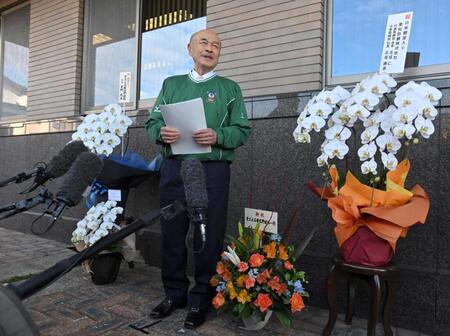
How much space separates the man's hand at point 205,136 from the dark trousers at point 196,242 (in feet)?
0.75

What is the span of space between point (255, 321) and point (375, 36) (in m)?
2.68

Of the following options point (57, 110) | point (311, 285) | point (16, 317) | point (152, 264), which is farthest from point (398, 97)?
point (57, 110)

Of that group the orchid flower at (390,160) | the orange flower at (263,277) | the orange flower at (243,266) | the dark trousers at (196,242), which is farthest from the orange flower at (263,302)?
the orchid flower at (390,160)

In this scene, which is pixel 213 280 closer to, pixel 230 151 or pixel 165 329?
pixel 165 329

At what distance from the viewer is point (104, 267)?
3.82m

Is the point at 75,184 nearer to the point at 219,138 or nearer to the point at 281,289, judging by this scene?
the point at 219,138

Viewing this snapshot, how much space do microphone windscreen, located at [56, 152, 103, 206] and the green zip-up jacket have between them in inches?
51.8

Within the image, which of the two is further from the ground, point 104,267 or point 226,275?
point 226,275

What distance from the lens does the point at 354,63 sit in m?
3.79

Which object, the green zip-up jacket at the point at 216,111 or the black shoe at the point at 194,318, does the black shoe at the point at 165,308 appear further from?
the green zip-up jacket at the point at 216,111

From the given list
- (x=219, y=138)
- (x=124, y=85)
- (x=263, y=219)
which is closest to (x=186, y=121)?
(x=219, y=138)

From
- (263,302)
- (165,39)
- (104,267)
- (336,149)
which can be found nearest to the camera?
(336,149)

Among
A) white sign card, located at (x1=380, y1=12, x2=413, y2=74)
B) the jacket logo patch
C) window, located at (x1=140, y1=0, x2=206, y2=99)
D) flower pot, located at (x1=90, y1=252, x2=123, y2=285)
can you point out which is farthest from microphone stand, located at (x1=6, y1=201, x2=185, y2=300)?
window, located at (x1=140, y1=0, x2=206, y2=99)

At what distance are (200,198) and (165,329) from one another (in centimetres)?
166
